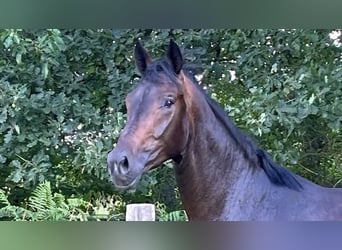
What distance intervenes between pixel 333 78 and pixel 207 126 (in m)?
0.42

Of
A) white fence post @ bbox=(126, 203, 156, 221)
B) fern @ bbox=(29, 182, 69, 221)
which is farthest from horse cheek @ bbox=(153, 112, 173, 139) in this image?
fern @ bbox=(29, 182, 69, 221)

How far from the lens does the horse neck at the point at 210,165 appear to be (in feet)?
4.33

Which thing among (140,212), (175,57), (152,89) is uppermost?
(175,57)

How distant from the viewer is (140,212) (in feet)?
4.55

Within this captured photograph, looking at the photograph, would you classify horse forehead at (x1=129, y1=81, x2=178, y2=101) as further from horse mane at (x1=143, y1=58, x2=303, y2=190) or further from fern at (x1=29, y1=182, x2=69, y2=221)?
fern at (x1=29, y1=182, x2=69, y2=221)

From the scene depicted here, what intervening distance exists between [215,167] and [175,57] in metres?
0.34

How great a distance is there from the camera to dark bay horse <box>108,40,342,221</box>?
130 centimetres

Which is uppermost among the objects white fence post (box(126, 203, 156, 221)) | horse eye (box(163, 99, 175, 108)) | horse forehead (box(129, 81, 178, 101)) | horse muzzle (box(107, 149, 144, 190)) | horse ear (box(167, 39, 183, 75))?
horse ear (box(167, 39, 183, 75))

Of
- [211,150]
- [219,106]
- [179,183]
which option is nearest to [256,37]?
[219,106]

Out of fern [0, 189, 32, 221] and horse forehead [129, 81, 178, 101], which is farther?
fern [0, 189, 32, 221]

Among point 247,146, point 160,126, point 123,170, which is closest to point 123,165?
point 123,170

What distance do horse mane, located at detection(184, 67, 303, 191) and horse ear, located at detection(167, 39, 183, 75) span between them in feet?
0.47

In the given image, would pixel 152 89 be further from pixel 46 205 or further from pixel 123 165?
pixel 46 205

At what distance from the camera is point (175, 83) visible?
1.31 meters
